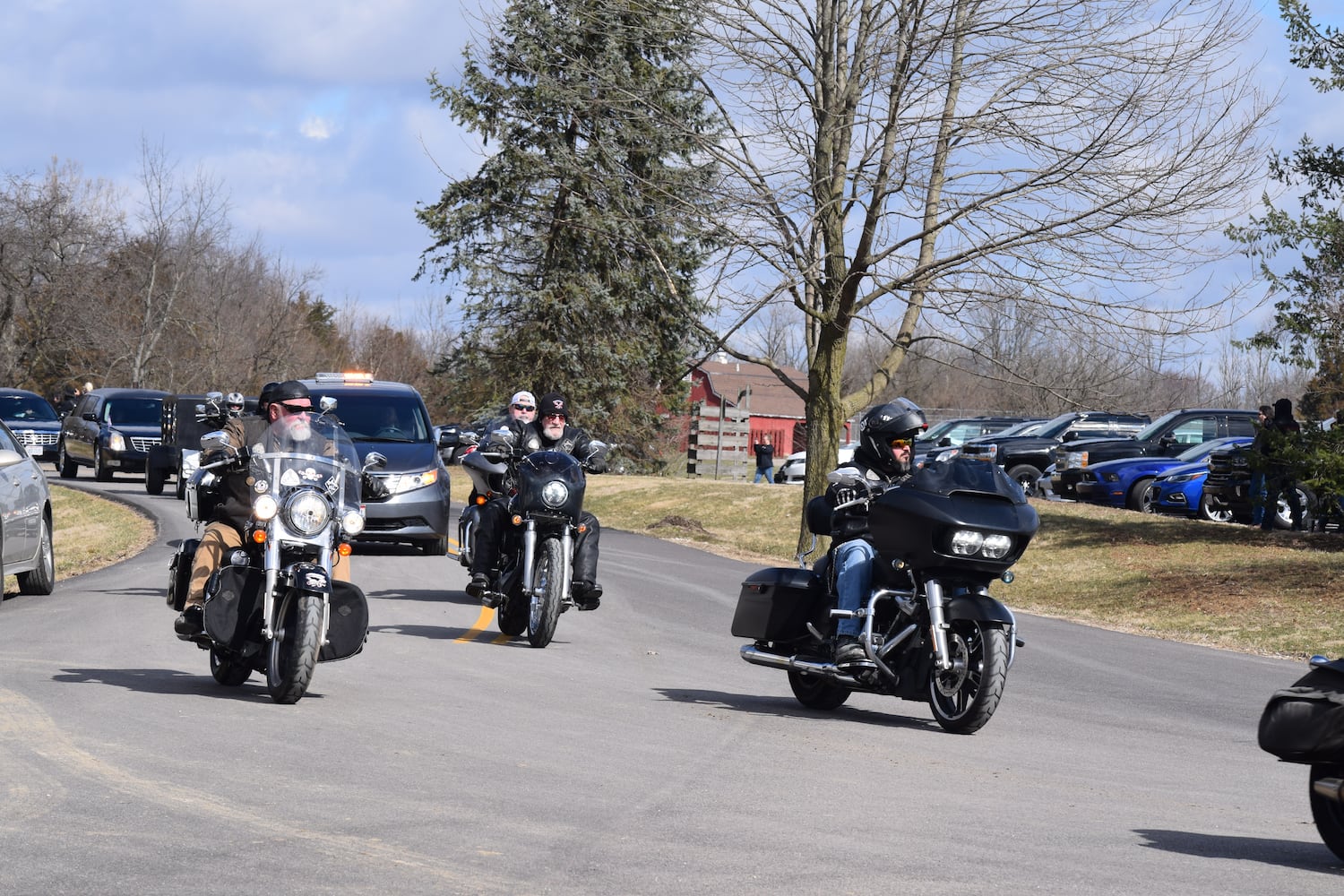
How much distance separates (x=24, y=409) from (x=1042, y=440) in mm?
24316

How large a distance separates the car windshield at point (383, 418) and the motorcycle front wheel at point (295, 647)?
444 inches

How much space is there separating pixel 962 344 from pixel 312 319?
7187cm

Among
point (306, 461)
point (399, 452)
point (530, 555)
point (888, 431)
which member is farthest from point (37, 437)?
point (888, 431)

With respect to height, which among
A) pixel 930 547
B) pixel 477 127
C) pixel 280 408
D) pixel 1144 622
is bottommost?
pixel 1144 622

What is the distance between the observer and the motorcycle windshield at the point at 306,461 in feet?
29.3

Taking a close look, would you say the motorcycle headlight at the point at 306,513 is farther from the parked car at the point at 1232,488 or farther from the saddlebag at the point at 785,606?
the parked car at the point at 1232,488

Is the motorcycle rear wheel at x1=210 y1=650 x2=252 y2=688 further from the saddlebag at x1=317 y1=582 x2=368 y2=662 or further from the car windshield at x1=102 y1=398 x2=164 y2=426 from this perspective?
the car windshield at x1=102 y1=398 x2=164 y2=426

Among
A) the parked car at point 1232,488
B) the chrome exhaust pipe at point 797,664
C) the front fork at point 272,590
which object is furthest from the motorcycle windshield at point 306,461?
the parked car at point 1232,488

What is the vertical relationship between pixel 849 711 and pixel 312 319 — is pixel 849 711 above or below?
below

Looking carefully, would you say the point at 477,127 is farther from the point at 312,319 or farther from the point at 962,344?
the point at 312,319

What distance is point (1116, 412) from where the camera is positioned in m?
25.0

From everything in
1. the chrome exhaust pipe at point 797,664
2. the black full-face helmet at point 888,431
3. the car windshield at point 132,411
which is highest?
the black full-face helmet at point 888,431

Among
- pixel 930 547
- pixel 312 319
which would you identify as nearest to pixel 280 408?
pixel 930 547

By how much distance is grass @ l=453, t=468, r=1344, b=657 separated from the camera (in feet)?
58.0
